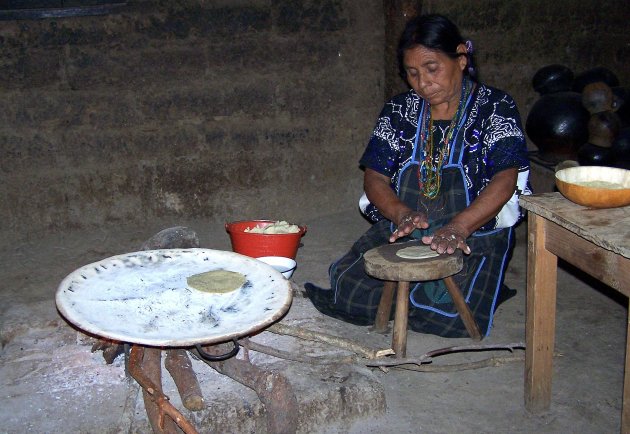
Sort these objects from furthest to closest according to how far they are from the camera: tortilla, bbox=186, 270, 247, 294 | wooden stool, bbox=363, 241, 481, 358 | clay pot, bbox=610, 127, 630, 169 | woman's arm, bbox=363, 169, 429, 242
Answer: clay pot, bbox=610, 127, 630, 169
woman's arm, bbox=363, 169, 429, 242
wooden stool, bbox=363, 241, 481, 358
tortilla, bbox=186, 270, 247, 294

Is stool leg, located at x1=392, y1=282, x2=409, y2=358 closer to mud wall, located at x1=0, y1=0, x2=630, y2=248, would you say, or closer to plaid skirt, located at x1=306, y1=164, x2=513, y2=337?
plaid skirt, located at x1=306, y1=164, x2=513, y2=337

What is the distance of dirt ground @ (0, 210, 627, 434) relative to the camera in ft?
7.43

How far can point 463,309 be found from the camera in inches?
115

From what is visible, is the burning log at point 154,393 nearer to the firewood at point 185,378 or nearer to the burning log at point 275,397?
the firewood at point 185,378

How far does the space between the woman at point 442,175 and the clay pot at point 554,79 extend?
1.82 metres

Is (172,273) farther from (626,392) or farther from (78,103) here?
(78,103)

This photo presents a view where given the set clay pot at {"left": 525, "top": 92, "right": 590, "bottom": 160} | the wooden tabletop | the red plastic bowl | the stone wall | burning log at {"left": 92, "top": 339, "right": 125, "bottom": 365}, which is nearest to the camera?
the wooden tabletop

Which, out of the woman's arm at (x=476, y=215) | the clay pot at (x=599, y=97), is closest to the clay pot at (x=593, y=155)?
the clay pot at (x=599, y=97)

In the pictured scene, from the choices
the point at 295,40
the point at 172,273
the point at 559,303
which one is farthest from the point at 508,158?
the point at 295,40

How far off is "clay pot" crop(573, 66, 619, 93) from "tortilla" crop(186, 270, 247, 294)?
3310mm

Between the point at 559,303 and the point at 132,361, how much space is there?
2.22 m

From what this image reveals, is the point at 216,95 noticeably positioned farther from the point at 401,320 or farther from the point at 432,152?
the point at 401,320

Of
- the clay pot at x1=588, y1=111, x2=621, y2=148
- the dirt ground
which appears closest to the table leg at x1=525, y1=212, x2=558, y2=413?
the dirt ground

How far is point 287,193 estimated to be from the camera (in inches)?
187
